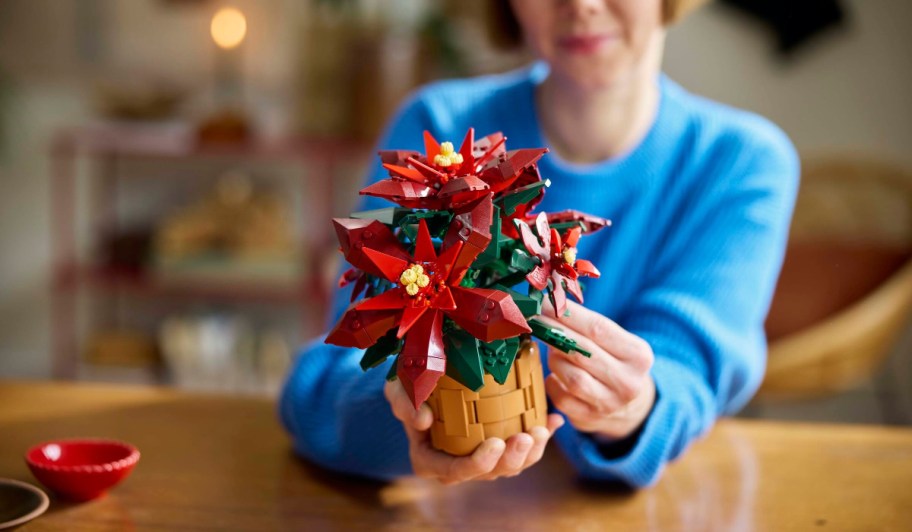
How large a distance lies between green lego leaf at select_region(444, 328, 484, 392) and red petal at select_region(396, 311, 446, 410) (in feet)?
0.06

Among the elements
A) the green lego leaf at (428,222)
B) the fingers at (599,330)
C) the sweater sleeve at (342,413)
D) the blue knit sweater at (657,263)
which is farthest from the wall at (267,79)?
the green lego leaf at (428,222)

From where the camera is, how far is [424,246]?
527mm

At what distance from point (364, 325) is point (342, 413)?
0.28m

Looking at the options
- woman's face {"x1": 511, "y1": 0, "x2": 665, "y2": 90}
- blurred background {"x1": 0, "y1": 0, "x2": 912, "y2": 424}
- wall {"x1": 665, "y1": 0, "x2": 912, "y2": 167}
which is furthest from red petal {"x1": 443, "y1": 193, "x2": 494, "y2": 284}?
wall {"x1": 665, "y1": 0, "x2": 912, "y2": 167}

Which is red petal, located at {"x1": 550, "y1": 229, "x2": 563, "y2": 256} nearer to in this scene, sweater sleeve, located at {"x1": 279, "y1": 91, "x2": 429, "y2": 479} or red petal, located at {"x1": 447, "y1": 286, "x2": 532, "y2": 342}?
red petal, located at {"x1": 447, "y1": 286, "x2": 532, "y2": 342}

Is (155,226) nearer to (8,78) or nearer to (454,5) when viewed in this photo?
(8,78)

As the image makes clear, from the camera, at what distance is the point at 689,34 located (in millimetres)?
2635

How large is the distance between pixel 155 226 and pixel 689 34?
1.77 metres

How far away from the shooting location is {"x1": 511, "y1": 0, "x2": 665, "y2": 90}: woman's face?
2.62 ft

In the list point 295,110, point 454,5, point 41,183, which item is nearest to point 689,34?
point 454,5

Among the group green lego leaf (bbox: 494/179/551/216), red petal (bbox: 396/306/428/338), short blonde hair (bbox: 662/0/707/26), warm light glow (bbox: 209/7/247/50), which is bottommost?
red petal (bbox: 396/306/428/338)

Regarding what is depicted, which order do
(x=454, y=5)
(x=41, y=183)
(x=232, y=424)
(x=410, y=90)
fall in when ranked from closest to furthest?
1. (x=232, y=424)
2. (x=410, y=90)
3. (x=454, y=5)
4. (x=41, y=183)

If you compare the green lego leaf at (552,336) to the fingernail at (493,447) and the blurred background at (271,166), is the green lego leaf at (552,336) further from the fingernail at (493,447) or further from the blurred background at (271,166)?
the blurred background at (271,166)

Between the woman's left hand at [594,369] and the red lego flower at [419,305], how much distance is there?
83 mm
